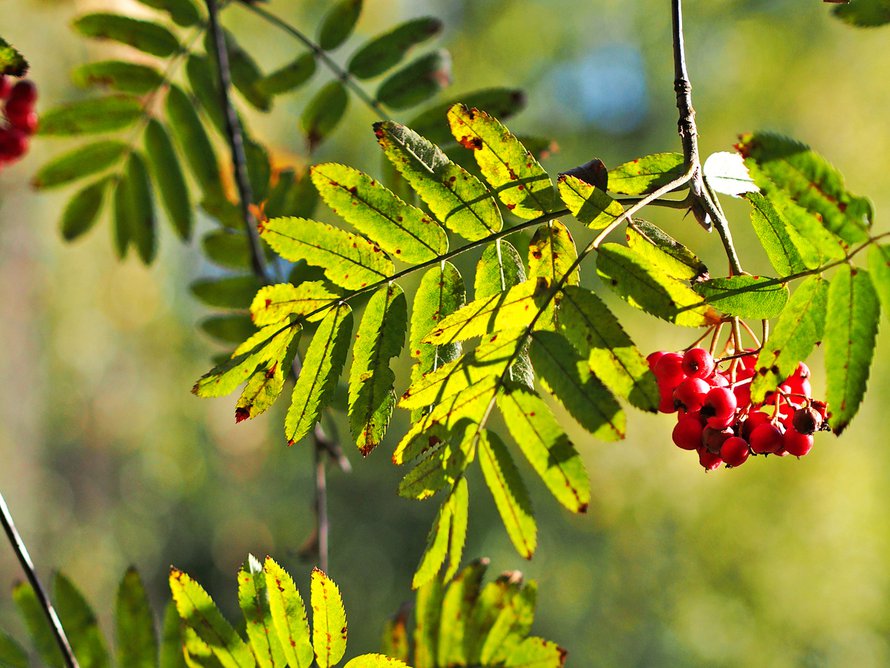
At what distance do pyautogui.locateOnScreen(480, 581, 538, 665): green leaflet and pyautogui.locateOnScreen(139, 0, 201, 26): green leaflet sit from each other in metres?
1.39

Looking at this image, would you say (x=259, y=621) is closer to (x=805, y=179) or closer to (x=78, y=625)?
(x=78, y=625)

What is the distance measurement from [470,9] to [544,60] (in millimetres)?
2143

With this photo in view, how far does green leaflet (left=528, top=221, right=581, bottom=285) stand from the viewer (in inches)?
36.2

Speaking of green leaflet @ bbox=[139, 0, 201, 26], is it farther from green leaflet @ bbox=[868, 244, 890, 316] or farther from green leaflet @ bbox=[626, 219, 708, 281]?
green leaflet @ bbox=[868, 244, 890, 316]

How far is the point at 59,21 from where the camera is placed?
1333 cm

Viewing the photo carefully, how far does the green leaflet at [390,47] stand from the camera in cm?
173

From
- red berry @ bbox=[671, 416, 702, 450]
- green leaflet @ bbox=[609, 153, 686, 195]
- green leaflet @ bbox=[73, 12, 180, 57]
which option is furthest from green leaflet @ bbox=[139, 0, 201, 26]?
red berry @ bbox=[671, 416, 702, 450]

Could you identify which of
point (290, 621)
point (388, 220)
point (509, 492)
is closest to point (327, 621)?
point (290, 621)

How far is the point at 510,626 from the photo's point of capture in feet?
4.04

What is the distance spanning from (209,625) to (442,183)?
0.64m

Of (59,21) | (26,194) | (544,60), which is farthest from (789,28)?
(26,194)

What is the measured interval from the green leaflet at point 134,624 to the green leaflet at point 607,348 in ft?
2.62

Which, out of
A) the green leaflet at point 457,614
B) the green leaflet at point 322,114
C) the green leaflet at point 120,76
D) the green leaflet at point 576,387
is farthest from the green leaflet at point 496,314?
the green leaflet at point 120,76

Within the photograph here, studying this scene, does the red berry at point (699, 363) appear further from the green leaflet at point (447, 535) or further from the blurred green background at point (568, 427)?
the blurred green background at point (568, 427)
